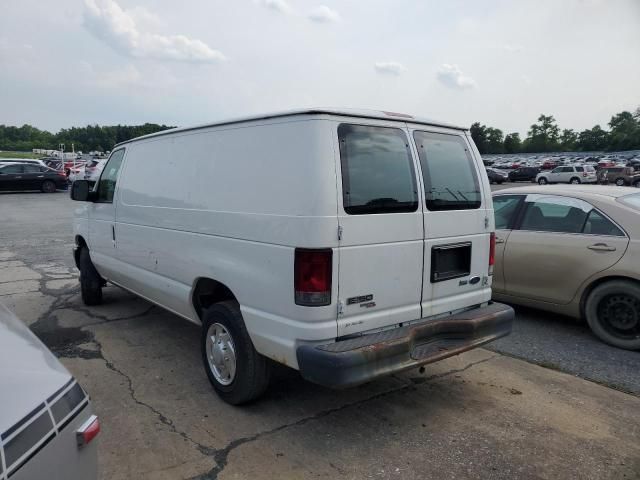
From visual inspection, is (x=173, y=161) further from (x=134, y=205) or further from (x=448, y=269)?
(x=448, y=269)

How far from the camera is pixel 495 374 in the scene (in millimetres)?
4375

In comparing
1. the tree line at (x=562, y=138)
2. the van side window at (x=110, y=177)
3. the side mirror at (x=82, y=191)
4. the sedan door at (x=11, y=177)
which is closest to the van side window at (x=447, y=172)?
the van side window at (x=110, y=177)

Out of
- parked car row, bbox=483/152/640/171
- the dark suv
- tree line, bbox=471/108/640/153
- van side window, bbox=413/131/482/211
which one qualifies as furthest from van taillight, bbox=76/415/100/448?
tree line, bbox=471/108/640/153

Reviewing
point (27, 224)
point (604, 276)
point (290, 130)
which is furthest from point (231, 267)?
point (27, 224)

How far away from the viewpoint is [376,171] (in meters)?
3.35

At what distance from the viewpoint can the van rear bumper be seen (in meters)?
2.92

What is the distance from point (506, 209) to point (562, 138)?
479 ft

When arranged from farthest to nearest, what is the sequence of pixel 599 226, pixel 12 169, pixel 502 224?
pixel 12 169
pixel 502 224
pixel 599 226

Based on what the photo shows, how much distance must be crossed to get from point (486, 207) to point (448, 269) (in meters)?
0.70

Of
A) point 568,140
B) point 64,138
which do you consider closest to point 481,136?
point 568,140

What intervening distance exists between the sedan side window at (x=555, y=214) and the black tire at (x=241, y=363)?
3.64 meters

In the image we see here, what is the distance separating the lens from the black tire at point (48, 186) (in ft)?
85.2

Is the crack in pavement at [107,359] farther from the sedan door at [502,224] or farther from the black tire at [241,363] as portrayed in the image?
the sedan door at [502,224]

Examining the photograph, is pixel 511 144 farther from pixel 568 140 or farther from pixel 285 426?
pixel 285 426
